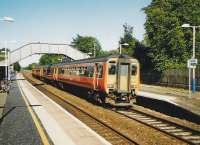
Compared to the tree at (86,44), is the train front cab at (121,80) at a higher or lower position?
lower

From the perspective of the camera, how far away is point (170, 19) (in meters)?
51.0

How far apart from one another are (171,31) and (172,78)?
671cm

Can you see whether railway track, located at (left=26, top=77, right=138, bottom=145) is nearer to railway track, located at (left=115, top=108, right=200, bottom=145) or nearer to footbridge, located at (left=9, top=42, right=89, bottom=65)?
railway track, located at (left=115, top=108, right=200, bottom=145)

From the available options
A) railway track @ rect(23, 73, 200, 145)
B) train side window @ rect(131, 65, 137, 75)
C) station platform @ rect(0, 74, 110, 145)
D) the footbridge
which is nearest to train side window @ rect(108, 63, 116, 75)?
train side window @ rect(131, 65, 137, 75)

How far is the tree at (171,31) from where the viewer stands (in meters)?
49.9

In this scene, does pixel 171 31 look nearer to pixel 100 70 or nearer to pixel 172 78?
pixel 172 78

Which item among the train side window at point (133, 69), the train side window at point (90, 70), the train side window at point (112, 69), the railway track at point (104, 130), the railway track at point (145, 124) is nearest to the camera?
the railway track at point (104, 130)

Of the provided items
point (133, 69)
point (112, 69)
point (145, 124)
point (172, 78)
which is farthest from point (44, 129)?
point (172, 78)

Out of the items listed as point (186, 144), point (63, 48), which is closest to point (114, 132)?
point (186, 144)

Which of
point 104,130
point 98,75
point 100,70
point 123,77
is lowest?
point 104,130

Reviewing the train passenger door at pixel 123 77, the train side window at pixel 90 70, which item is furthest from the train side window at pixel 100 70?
the train side window at pixel 90 70

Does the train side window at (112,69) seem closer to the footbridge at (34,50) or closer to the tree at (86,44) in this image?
the footbridge at (34,50)

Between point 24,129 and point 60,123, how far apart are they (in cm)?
204

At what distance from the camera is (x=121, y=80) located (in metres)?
22.3
